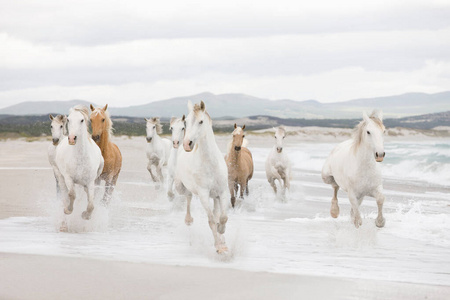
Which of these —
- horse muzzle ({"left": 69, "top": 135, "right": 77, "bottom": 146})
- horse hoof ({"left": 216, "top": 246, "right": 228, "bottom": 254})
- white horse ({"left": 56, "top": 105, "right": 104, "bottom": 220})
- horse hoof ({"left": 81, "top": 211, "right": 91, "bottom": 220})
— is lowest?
horse hoof ({"left": 216, "top": 246, "right": 228, "bottom": 254})

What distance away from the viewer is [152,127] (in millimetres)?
16547

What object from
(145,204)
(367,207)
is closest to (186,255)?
(145,204)

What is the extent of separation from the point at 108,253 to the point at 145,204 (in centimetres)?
540

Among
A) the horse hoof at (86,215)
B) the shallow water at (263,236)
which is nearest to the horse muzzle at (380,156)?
the shallow water at (263,236)

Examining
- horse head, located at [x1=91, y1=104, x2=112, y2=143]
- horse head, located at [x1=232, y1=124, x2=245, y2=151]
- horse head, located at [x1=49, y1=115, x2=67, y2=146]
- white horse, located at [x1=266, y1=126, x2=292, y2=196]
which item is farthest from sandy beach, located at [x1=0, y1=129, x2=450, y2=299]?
horse head, located at [x1=232, y1=124, x2=245, y2=151]

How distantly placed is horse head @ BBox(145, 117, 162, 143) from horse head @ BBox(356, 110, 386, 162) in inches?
356

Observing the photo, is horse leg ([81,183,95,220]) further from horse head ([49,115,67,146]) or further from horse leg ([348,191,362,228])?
horse leg ([348,191,362,228])

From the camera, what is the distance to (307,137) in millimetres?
68500

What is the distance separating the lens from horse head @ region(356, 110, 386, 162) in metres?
7.23

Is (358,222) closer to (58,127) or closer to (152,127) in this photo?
(58,127)

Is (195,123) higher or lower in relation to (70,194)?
higher

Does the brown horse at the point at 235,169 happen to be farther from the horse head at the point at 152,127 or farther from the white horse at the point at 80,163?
the horse head at the point at 152,127

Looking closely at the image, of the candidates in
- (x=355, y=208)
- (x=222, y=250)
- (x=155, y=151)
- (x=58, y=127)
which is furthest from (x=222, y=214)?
(x=155, y=151)

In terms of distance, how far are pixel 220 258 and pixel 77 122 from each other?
3222 mm
